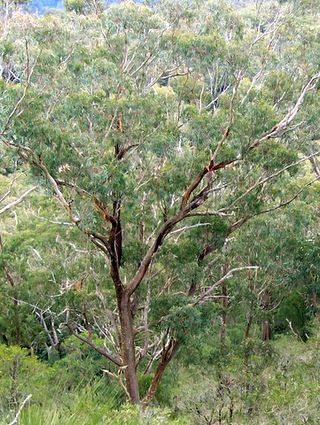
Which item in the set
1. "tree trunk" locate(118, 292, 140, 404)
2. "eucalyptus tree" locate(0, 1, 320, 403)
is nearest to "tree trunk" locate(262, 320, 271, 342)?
"eucalyptus tree" locate(0, 1, 320, 403)

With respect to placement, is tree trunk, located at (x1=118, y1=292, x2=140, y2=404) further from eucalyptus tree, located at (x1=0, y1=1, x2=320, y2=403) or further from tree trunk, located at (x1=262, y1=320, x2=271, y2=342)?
tree trunk, located at (x1=262, y1=320, x2=271, y2=342)

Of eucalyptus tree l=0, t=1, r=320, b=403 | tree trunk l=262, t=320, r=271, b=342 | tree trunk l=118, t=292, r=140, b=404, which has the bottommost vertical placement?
tree trunk l=262, t=320, r=271, b=342

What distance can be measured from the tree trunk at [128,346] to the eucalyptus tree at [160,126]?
0.02 meters

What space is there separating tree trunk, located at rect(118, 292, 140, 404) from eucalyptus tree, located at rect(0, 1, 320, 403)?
0.06ft

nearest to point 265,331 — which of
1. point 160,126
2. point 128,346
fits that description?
point 128,346

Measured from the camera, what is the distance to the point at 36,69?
8867 mm

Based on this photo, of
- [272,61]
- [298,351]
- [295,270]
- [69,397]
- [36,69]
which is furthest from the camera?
[295,270]

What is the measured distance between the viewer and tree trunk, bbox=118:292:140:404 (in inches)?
376

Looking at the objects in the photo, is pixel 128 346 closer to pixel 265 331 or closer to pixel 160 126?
pixel 160 126

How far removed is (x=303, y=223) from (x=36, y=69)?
6.50 m

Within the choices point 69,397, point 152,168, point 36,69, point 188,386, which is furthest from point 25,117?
point 188,386

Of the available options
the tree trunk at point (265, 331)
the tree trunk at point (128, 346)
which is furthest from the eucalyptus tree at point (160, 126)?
the tree trunk at point (265, 331)

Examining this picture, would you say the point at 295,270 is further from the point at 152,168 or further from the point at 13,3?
the point at 13,3

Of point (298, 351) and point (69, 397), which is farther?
point (298, 351)
